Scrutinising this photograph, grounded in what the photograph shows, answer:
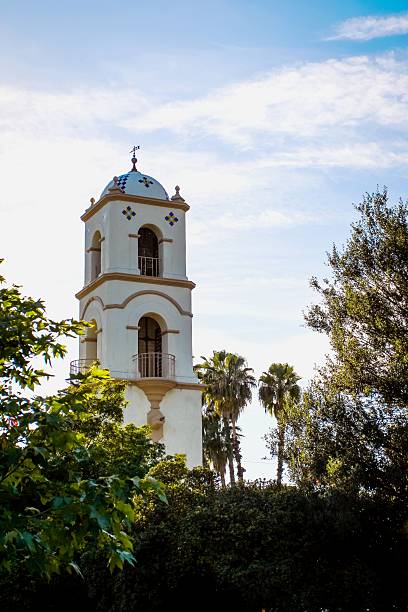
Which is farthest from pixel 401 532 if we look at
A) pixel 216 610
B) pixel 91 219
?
pixel 91 219

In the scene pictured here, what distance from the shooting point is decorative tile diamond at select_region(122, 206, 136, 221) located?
31656 millimetres

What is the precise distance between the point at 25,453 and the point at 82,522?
2.67 ft

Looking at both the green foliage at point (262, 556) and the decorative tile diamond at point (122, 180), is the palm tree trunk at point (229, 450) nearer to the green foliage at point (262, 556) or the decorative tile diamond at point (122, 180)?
the decorative tile diamond at point (122, 180)

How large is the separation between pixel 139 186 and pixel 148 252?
7.77ft

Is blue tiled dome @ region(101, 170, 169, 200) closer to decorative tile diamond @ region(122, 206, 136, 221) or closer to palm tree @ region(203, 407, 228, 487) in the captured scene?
decorative tile diamond @ region(122, 206, 136, 221)

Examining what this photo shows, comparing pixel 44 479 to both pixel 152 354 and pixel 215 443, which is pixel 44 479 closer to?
pixel 152 354

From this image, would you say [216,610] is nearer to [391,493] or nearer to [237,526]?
[237,526]

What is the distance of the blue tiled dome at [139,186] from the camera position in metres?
32.2

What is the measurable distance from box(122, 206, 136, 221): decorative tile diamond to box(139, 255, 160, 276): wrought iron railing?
1.48 meters

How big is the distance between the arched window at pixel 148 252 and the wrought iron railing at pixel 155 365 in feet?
10.2

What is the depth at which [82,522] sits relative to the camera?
26.4ft

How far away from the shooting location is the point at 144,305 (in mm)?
31125

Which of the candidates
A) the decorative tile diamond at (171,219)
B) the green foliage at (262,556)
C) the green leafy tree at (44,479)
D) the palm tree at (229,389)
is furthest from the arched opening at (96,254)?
the green leafy tree at (44,479)

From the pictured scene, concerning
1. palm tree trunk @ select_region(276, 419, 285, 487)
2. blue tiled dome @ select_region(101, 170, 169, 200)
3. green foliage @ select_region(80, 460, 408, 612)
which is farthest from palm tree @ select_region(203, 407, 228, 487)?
green foliage @ select_region(80, 460, 408, 612)
